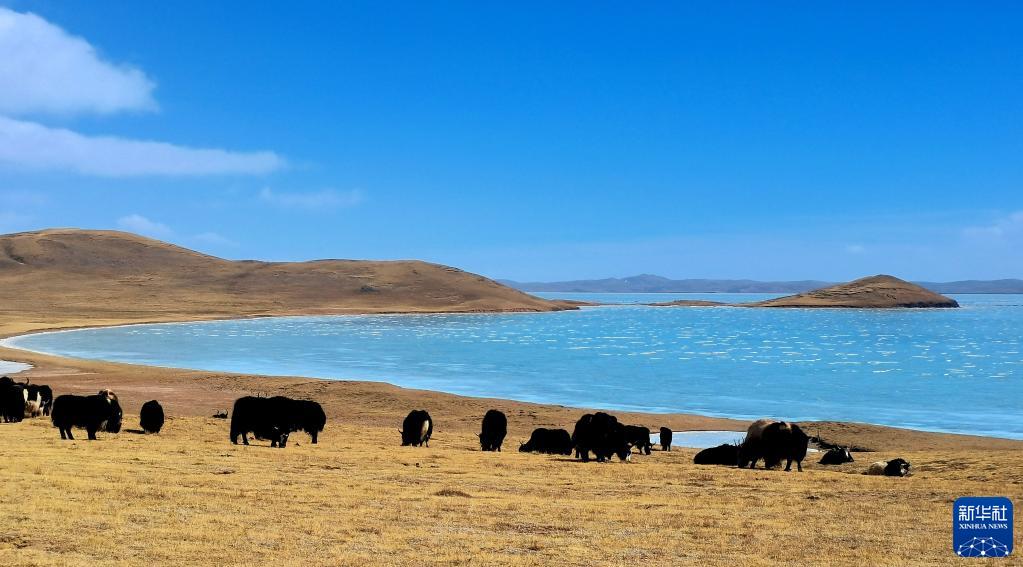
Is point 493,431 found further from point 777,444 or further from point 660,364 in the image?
point 660,364

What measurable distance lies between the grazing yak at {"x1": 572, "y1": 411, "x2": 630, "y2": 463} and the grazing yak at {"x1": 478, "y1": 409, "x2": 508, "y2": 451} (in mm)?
2877

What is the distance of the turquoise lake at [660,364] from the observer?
A: 39938 millimetres

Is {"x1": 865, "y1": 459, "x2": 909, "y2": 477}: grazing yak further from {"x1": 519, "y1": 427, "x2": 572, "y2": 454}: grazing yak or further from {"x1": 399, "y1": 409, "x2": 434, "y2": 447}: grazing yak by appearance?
{"x1": 399, "y1": 409, "x2": 434, "y2": 447}: grazing yak

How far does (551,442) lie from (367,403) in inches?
615

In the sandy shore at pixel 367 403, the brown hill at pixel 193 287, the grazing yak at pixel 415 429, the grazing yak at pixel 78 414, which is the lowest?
the sandy shore at pixel 367 403

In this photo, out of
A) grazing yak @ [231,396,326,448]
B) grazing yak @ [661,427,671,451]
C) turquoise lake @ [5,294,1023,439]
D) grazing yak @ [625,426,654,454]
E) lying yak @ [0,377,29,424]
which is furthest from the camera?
turquoise lake @ [5,294,1023,439]

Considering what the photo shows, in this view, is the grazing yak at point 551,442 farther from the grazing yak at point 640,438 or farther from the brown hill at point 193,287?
the brown hill at point 193,287

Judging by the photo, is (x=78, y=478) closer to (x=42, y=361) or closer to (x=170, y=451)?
(x=170, y=451)

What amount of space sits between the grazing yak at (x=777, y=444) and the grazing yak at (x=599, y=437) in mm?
3285

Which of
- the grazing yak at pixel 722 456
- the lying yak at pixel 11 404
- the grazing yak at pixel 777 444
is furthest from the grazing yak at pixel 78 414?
the grazing yak at pixel 777 444

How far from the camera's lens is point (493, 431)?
23.2 metres

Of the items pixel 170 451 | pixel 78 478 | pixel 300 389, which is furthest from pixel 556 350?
pixel 78 478

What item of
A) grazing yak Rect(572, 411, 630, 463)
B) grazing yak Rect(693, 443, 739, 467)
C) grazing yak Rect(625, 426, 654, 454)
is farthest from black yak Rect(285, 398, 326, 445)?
grazing yak Rect(693, 443, 739, 467)

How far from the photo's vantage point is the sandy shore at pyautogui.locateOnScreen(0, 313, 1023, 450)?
29.5 m
